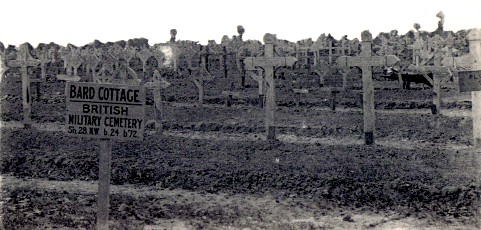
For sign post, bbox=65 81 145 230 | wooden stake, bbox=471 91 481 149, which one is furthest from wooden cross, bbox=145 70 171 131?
sign post, bbox=65 81 145 230

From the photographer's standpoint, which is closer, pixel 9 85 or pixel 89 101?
pixel 89 101

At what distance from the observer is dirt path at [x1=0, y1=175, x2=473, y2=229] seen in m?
6.71

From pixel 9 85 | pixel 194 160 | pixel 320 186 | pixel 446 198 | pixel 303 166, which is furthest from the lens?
pixel 9 85

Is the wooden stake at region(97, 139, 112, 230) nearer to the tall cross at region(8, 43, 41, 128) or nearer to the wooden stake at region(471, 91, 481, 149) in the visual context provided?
the wooden stake at region(471, 91, 481, 149)

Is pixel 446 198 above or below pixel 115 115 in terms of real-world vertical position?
below

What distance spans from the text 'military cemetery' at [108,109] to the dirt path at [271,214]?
73.5 inches

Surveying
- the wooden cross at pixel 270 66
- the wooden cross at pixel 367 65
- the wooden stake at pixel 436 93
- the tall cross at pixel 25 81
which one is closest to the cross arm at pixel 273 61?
the wooden cross at pixel 270 66

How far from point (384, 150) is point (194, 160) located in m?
3.74

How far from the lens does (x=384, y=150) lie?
1084 centimetres

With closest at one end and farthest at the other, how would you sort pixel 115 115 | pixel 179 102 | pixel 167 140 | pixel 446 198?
pixel 115 115 < pixel 446 198 < pixel 167 140 < pixel 179 102

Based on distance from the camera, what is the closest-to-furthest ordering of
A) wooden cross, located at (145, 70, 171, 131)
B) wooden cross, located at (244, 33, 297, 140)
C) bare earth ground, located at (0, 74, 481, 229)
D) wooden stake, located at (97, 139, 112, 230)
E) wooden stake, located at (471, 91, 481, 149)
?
wooden stake, located at (97, 139, 112, 230), bare earth ground, located at (0, 74, 481, 229), wooden stake, located at (471, 91, 481, 149), wooden cross, located at (244, 33, 297, 140), wooden cross, located at (145, 70, 171, 131)

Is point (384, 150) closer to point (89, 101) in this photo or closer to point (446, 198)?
point (446, 198)

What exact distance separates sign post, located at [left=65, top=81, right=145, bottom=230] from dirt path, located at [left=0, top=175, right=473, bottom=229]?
186 cm

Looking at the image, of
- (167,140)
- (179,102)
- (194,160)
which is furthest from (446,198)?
(179,102)
